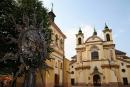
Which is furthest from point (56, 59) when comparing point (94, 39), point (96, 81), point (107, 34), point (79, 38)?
point (107, 34)

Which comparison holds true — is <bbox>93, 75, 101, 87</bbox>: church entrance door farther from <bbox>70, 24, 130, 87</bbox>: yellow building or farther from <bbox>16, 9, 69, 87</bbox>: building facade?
<bbox>16, 9, 69, 87</bbox>: building facade

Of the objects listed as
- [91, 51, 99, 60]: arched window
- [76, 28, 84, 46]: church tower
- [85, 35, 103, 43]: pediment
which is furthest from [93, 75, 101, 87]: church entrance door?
[76, 28, 84, 46]: church tower

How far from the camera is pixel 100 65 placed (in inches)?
1720

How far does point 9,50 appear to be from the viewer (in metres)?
14.2

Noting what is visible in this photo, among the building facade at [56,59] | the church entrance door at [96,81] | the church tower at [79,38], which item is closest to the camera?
the building facade at [56,59]

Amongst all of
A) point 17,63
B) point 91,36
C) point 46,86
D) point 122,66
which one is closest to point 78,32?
point 91,36

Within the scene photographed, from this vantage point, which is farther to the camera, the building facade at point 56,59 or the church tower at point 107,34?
the church tower at point 107,34

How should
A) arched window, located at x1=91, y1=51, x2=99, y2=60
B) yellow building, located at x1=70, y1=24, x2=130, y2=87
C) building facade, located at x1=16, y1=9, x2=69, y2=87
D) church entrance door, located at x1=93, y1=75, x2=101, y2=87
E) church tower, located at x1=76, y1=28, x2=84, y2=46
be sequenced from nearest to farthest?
building facade, located at x1=16, y1=9, x2=69, y2=87 → yellow building, located at x1=70, y1=24, x2=130, y2=87 → church entrance door, located at x1=93, y1=75, x2=101, y2=87 → arched window, located at x1=91, y1=51, x2=99, y2=60 → church tower, located at x1=76, y1=28, x2=84, y2=46

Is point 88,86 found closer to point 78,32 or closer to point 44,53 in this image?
point 78,32

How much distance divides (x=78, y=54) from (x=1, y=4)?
116 feet

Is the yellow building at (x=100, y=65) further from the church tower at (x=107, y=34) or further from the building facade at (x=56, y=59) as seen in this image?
the building facade at (x=56, y=59)

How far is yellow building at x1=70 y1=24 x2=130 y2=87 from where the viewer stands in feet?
138

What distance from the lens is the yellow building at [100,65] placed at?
42.0 m

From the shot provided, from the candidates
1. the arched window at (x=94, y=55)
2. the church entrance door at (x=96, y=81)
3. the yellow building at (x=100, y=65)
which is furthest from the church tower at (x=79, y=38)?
the church entrance door at (x=96, y=81)
